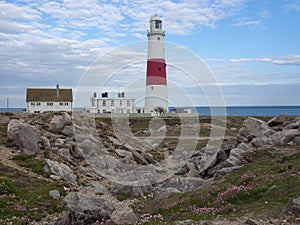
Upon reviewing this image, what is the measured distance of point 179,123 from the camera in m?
91.9

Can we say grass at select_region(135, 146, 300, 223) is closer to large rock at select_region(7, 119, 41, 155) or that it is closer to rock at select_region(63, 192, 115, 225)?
rock at select_region(63, 192, 115, 225)

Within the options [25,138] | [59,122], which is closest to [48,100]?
[59,122]

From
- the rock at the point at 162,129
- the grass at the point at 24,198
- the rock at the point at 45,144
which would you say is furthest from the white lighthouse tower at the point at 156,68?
the grass at the point at 24,198

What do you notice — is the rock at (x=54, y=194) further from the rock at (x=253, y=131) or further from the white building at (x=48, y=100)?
the white building at (x=48, y=100)

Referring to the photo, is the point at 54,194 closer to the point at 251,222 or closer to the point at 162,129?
the point at 251,222

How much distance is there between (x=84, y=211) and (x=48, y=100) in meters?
80.6

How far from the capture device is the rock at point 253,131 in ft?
123

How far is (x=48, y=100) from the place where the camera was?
9288cm

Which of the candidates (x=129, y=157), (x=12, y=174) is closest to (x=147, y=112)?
(x=129, y=157)

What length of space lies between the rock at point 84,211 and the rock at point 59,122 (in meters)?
25.8

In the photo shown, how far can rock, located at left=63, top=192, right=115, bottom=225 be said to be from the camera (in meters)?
16.2

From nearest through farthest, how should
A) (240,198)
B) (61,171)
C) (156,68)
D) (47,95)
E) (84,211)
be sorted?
(84,211) < (240,198) < (61,171) < (156,68) < (47,95)

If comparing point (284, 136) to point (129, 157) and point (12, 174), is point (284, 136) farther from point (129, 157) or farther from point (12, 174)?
point (12, 174)

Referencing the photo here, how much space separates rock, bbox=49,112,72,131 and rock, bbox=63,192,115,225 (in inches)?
1017
